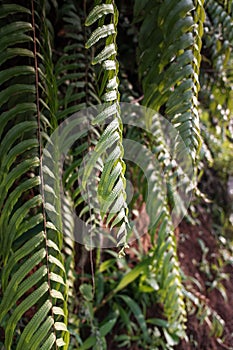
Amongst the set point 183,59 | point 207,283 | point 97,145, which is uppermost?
point 183,59

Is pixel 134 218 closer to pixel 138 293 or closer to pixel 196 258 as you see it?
pixel 138 293

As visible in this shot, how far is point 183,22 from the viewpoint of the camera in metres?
0.88

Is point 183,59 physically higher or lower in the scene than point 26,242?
higher

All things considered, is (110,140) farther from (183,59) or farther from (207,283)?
(207,283)

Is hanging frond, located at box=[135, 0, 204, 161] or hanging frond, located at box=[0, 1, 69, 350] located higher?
hanging frond, located at box=[135, 0, 204, 161]

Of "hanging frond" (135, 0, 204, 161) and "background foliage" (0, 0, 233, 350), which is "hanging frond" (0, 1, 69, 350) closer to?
"background foliage" (0, 0, 233, 350)

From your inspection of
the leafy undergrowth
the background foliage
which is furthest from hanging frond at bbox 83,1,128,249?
the leafy undergrowth

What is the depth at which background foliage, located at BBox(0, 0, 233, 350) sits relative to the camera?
74 cm

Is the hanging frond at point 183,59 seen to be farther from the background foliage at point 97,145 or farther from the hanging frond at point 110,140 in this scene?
the hanging frond at point 110,140

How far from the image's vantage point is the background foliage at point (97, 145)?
Result: 738 mm

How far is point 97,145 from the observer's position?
671 millimetres

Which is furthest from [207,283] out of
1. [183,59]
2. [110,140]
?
[110,140]

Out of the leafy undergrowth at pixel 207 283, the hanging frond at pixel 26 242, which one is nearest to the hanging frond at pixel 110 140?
the hanging frond at pixel 26 242

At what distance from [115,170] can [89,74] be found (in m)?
0.54
